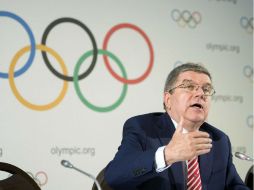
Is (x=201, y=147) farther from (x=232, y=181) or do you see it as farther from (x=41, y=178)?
(x=41, y=178)

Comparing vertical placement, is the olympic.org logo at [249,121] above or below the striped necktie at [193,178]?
below

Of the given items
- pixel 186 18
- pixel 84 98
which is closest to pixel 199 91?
pixel 84 98

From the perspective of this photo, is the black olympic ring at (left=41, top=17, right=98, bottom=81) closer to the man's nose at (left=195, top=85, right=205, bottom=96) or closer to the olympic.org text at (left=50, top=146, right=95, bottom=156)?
the olympic.org text at (left=50, top=146, right=95, bottom=156)

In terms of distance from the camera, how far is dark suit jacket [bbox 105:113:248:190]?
2.28 meters

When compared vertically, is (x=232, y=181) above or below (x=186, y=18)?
below

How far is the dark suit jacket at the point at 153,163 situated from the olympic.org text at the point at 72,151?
143 cm

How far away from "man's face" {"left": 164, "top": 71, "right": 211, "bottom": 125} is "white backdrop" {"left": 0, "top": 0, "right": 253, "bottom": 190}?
1557mm

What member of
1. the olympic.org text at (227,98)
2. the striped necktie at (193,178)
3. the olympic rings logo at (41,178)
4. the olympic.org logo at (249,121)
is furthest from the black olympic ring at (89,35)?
the olympic.org logo at (249,121)

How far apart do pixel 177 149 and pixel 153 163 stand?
146mm

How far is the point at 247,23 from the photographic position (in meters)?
5.17

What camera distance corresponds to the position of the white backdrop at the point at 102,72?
12.7ft

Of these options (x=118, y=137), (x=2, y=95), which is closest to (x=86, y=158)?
(x=118, y=137)

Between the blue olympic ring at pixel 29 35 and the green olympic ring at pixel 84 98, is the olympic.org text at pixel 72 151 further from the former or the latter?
the blue olympic ring at pixel 29 35

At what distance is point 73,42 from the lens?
4.15 m
